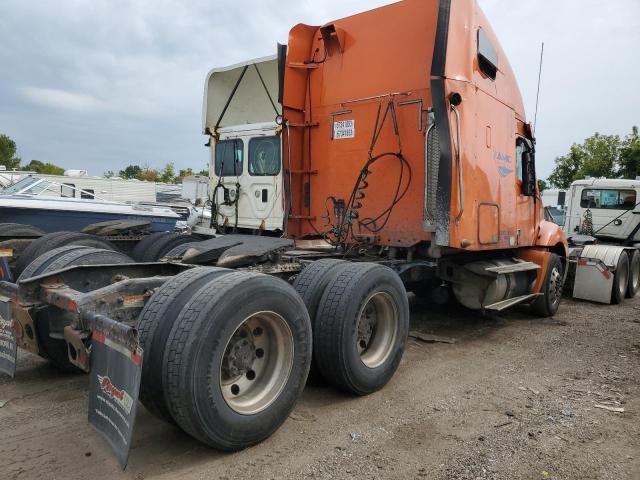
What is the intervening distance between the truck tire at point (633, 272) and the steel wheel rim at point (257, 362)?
8.83 meters

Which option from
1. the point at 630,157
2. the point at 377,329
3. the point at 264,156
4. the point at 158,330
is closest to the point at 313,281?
the point at 377,329

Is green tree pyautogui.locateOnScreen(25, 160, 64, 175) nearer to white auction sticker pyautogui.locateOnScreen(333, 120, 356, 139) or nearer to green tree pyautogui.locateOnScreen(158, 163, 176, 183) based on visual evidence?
green tree pyautogui.locateOnScreen(158, 163, 176, 183)

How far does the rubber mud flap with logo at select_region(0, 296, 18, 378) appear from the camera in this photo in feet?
11.2

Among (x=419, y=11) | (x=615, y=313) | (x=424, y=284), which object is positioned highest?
(x=419, y=11)

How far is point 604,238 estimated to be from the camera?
11398 millimetres

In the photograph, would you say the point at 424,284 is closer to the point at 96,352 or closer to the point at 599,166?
the point at 96,352

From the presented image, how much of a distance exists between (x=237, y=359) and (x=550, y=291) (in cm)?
579

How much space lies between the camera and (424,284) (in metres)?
6.87

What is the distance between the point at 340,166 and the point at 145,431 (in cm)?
380

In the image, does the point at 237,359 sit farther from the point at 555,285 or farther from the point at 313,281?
the point at 555,285

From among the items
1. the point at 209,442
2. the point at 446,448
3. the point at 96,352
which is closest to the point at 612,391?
the point at 446,448

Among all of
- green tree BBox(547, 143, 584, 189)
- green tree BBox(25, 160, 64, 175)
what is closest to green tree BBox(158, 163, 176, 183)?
green tree BBox(25, 160, 64, 175)

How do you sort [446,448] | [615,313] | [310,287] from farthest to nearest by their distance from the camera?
[615,313], [310,287], [446,448]

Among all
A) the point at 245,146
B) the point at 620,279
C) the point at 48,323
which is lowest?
the point at 620,279
